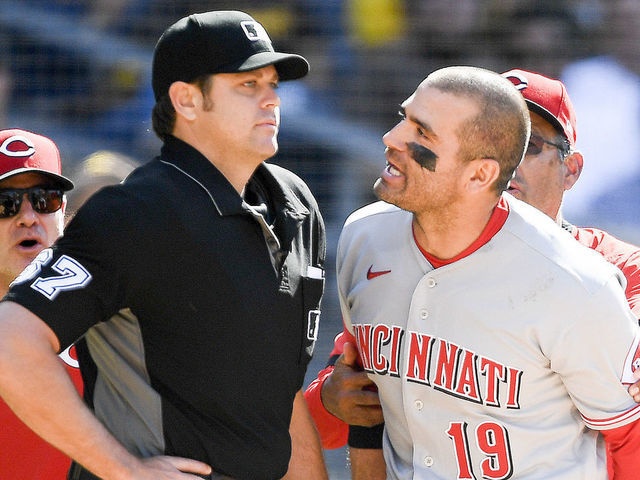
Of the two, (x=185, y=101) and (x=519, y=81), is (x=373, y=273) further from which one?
(x=519, y=81)

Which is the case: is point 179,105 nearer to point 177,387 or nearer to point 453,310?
point 177,387

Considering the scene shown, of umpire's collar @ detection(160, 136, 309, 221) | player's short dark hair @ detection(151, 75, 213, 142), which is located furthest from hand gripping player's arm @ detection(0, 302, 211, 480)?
player's short dark hair @ detection(151, 75, 213, 142)

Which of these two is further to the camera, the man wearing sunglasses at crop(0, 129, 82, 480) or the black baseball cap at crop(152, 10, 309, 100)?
the man wearing sunglasses at crop(0, 129, 82, 480)

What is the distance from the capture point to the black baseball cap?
7.94 feet

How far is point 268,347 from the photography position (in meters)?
2.40

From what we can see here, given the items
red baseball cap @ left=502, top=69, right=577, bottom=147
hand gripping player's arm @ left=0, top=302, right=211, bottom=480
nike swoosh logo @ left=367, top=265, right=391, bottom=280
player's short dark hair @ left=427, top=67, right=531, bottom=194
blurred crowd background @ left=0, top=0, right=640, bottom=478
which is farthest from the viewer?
blurred crowd background @ left=0, top=0, right=640, bottom=478

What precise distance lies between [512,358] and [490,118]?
2.07ft

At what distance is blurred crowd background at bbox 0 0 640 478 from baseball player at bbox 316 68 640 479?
236 centimetres

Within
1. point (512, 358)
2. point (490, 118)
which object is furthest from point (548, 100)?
point (512, 358)

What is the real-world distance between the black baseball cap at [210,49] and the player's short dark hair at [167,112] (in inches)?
0.7

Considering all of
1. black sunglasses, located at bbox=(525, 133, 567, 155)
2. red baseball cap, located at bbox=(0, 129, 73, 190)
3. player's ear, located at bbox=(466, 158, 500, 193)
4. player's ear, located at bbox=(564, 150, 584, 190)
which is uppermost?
player's ear, located at bbox=(466, 158, 500, 193)

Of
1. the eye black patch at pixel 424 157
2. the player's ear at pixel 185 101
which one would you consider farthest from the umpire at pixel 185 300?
the eye black patch at pixel 424 157

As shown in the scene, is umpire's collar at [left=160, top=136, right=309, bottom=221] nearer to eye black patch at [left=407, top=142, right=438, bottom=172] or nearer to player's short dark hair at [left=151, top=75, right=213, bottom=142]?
player's short dark hair at [left=151, top=75, right=213, bottom=142]

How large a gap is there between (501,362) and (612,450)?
0.40 meters
